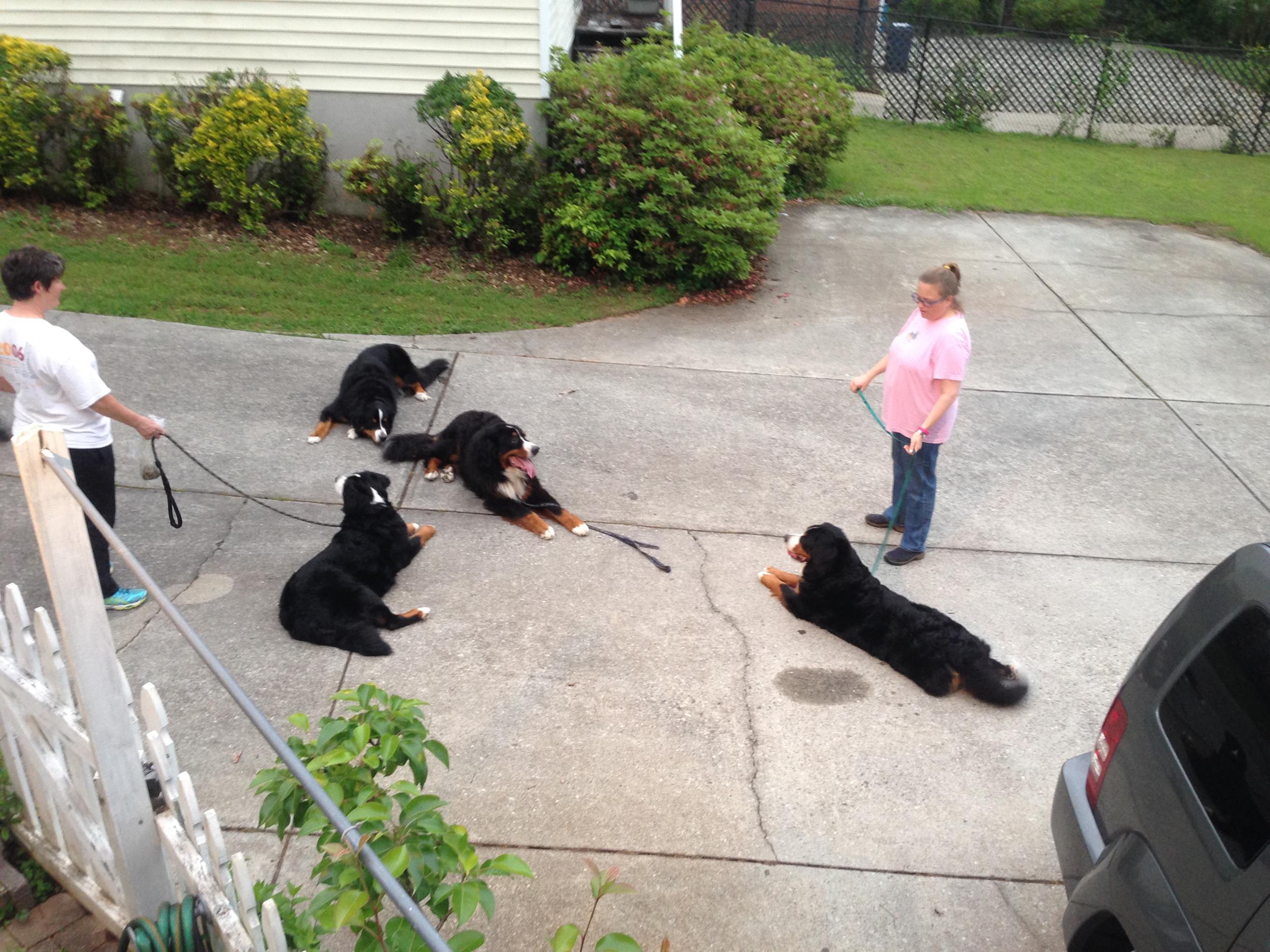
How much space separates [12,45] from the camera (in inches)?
377

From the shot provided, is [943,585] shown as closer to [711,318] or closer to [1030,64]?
[711,318]

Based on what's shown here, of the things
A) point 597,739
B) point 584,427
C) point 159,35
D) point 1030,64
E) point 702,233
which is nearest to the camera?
point 597,739

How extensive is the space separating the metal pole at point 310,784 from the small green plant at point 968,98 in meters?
17.8

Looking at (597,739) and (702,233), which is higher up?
(702,233)

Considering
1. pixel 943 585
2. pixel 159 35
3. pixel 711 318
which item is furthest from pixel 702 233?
pixel 159 35

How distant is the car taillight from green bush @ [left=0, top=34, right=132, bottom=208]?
10348mm

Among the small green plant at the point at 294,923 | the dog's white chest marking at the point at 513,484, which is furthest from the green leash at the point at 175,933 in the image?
the dog's white chest marking at the point at 513,484

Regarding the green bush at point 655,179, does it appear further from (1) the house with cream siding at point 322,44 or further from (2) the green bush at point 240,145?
(2) the green bush at point 240,145

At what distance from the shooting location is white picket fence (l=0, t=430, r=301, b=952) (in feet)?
8.01

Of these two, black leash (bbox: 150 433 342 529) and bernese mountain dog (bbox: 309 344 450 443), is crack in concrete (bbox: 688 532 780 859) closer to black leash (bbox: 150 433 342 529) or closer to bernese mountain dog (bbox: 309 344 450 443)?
black leash (bbox: 150 433 342 529)

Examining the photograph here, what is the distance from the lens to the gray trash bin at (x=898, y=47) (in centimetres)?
1848

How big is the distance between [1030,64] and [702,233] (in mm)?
11947

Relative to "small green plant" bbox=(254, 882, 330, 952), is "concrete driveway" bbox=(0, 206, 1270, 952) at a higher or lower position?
lower

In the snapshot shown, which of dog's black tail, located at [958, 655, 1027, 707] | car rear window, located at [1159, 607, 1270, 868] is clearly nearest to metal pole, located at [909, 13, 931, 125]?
dog's black tail, located at [958, 655, 1027, 707]
